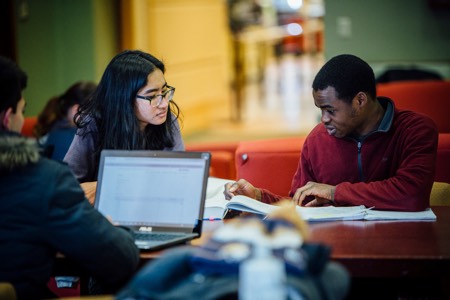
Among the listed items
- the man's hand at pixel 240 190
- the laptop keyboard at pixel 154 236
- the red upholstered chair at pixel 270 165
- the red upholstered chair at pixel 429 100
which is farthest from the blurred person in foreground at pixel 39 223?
the red upholstered chair at pixel 429 100

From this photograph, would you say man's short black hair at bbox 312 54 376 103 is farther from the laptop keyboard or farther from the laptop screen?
the laptop keyboard

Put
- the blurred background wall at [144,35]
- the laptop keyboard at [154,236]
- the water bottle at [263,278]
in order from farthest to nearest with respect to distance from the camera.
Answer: the blurred background wall at [144,35]
the laptop keyboard at [154,236]
the water bottle at [263,278]

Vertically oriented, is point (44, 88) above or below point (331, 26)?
below

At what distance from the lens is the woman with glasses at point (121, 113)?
3158 millimetres

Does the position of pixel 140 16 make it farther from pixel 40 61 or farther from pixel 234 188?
pixel 234 188

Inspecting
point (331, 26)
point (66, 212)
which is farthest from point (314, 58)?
point (66, 212)

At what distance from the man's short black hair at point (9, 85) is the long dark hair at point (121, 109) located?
3.28 feet

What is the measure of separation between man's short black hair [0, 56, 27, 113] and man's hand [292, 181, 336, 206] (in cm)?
107

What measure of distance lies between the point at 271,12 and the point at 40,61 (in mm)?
9074

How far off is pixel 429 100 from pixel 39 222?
2.98 meters

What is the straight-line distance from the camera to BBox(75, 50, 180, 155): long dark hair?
316 centimetres

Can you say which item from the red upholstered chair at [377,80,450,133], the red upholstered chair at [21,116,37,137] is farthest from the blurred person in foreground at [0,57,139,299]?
the red upholstered chair at [21,116,37,137]

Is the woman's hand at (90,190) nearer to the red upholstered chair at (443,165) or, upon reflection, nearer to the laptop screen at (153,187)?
the laptop screen at (153,187)

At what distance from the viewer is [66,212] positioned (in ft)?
6.68
